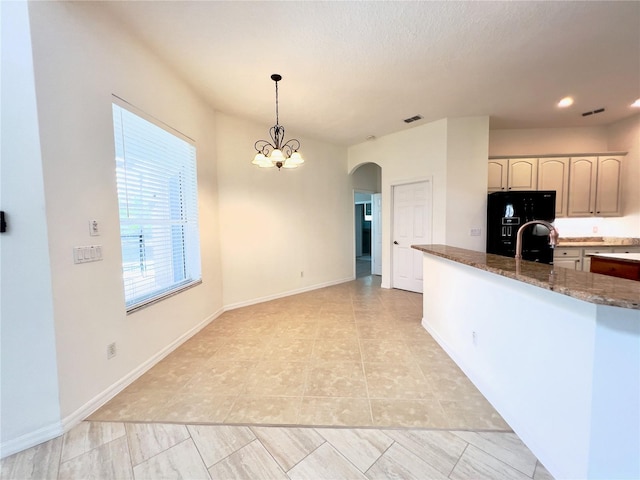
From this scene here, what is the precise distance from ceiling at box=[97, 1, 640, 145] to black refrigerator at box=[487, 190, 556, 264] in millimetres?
1253

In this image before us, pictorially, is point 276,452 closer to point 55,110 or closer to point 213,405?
point 213,405

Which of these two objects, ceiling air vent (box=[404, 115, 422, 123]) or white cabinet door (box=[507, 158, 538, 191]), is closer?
ceiling air vent (box=[404, 115, 422, 123])

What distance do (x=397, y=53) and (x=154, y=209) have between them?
2768mm

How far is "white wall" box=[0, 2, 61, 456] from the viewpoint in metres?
1.48

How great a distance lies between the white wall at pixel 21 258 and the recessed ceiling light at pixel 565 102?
5326 mm

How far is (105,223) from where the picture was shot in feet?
6.46

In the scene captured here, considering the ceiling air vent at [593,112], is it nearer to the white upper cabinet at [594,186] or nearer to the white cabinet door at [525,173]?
the white upper cabinet at [594,186]

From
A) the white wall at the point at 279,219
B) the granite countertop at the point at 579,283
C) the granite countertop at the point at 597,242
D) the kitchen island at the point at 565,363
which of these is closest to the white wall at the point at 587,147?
the granite countertop at the point at 597,242

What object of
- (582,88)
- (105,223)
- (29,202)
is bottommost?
(105,223)

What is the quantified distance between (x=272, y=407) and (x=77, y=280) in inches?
62.8

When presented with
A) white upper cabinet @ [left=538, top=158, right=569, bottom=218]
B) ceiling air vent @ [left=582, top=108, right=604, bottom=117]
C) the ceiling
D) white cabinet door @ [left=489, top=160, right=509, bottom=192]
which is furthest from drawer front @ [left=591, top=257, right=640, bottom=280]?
ceiling air vent @ [left=582, top=108, right=604, bottom=117]

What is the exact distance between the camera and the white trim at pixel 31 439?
149 cm

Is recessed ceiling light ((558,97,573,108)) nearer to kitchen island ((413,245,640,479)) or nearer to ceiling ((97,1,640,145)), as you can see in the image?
ceiling ((97,1,640,145))

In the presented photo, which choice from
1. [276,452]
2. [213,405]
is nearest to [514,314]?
[276,452]
